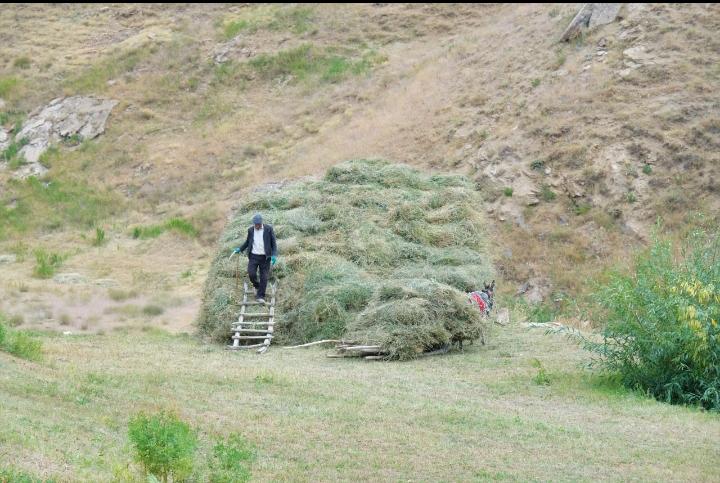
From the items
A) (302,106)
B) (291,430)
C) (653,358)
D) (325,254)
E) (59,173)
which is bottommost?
(291,430)

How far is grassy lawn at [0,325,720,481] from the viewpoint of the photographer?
7.53 metres

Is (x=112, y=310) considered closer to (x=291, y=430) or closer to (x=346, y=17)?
(x=291, y=430)

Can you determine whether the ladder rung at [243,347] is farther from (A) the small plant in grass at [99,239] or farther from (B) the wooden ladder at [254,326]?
(A) the small plant in grass at [99,239]

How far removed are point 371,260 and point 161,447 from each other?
988cm

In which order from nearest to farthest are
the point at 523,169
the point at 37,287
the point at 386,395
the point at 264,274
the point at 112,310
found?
the point at 386,395 → the point at 264,274 → the point at 112,310 → the point at 37,287 → the point at 523,169

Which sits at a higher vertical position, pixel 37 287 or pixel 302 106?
pixel 302 106

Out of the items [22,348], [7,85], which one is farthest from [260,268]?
[7,85]

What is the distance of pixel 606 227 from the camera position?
2273 centimetres

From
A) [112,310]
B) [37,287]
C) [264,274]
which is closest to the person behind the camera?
[264,274]

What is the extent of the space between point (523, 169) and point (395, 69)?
40.3 ft

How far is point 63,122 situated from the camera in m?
35.9

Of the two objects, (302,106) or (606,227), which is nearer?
(606,227)

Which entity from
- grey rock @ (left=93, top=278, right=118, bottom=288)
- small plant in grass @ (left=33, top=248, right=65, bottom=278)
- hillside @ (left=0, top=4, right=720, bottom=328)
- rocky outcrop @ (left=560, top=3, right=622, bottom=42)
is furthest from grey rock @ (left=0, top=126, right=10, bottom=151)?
rocky outcrop @ (left=560, top=3, right=622, bottom=42)

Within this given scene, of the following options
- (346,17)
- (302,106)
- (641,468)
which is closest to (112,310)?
(641,468)
